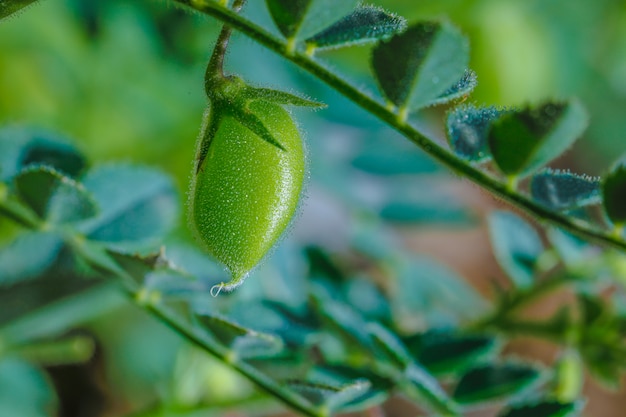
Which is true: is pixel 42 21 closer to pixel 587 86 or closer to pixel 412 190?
pixel 412 190

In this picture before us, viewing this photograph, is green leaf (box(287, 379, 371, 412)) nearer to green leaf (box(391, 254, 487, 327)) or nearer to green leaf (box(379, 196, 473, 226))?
green leaf (box(391, 254, 487, 327))

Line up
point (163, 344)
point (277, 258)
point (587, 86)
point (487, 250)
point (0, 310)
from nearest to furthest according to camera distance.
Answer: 1. point (0, 310)
2. point (277, 258)
3. point (163, 344)
4. point (587, 86)
5. point (487, 250)

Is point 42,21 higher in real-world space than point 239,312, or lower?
higher

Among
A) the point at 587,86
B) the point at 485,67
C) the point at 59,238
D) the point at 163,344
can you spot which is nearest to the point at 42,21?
the point at 163,344

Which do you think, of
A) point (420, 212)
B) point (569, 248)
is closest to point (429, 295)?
point (420, 212)

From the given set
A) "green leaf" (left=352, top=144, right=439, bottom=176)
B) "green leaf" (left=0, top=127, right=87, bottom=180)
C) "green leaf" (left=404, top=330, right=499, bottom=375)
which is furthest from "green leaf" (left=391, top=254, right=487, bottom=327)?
"green leaf" (left=0, top=127, right=87, bottom=180)

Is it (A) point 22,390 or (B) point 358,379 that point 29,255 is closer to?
(B) point 358,379

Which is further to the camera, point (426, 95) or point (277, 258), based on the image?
point (277, 258)
